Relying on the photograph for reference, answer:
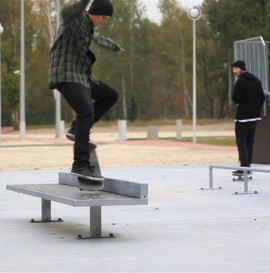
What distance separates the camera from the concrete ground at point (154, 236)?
718cm

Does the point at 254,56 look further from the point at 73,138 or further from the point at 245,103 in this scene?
the point at 73,138

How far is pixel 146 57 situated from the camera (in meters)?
108

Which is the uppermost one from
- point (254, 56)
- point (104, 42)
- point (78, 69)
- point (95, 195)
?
point (254, 56)

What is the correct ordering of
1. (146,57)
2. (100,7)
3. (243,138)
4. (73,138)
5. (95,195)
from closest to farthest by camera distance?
(95,195) → (100,7) → (73,138) → (243,138) → (146,57)

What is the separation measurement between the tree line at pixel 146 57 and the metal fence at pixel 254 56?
60.2 m

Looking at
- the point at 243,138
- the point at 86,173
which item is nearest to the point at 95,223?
the point at 86,173

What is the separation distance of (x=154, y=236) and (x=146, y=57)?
328ft

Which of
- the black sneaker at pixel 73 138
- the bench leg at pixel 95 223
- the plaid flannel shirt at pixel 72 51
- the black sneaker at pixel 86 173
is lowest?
the bench leg at pixel 95 223

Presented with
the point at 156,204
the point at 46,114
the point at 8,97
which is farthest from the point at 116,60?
the point at 156,204

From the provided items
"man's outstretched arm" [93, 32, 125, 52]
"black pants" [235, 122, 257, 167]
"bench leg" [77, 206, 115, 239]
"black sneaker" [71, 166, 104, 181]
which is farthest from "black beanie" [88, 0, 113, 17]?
"black pants" [235, 122, 257, 167]

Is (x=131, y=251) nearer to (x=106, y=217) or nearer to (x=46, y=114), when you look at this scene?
(x=106, y=217)

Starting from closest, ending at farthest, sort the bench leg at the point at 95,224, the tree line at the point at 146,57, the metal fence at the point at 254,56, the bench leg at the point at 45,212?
the bench leg at the point at 95,224 → the bench leg at the point at 45,212 → the metal fence at the point at 254,56 → the tree line at the point at 146,57

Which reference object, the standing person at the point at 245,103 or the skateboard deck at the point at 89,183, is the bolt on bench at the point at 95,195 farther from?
the standing person at the point at 245,103

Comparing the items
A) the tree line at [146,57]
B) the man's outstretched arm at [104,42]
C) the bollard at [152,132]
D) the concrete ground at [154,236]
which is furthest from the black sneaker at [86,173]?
the tree line at [146,57]
